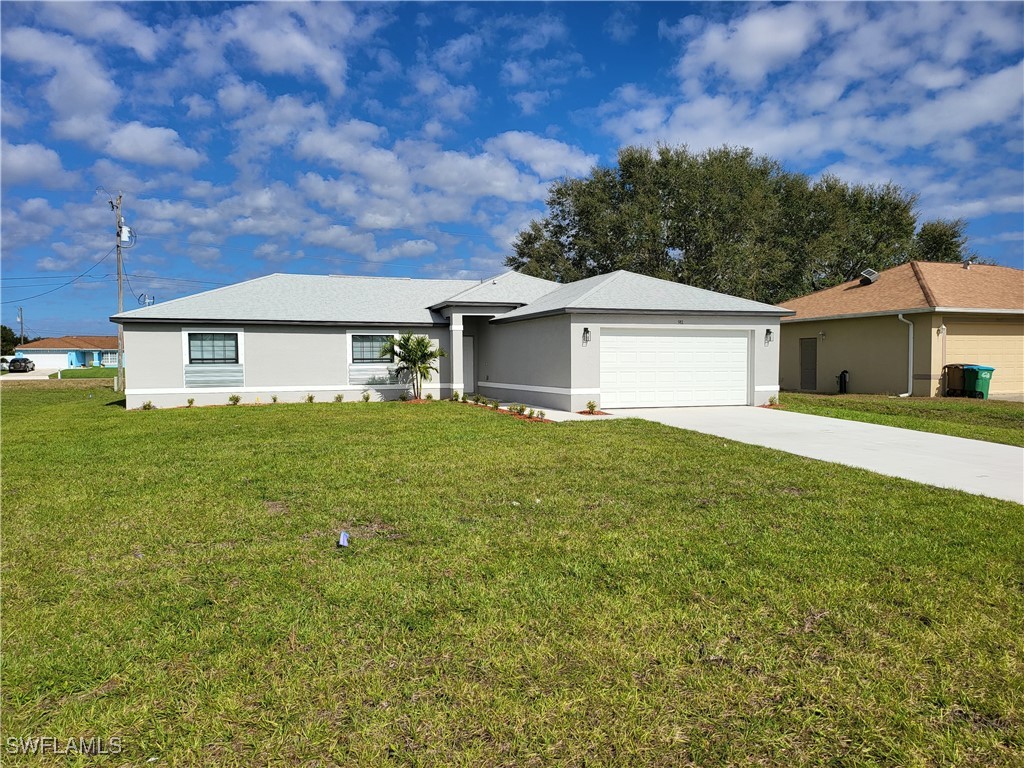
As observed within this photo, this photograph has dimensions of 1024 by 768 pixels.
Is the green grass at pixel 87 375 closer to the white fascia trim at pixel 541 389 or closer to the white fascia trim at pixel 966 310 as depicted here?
the white fascia trim at pixel 541 389

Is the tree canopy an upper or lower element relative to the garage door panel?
upper

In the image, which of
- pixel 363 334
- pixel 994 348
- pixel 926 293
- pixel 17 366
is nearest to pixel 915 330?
pixel 926 293

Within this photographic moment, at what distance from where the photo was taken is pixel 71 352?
77625 millimetres

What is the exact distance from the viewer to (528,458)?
8797mm

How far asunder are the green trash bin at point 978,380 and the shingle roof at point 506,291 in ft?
45.0

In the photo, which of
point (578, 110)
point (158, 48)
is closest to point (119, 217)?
point (158, 48)

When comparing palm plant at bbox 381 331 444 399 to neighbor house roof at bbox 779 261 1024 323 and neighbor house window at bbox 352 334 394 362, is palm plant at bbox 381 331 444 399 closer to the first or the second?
neighbor house window at bbox 352 334 394 362

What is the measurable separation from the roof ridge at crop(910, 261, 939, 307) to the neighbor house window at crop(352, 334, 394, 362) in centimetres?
1786

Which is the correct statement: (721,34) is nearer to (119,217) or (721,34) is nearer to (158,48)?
(158,48)

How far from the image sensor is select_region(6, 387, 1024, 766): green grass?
2.59m

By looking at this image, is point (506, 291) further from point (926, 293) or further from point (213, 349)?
point (926, 293)

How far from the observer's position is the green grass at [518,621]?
2.59 m

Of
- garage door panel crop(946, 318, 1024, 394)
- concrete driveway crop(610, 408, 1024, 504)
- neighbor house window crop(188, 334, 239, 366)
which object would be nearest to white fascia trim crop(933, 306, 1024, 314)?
garage door panel crop(946, 318, 1024, 394)

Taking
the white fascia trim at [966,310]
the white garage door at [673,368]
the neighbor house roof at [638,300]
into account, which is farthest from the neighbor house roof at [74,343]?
the white fascia trim at [966,310]
